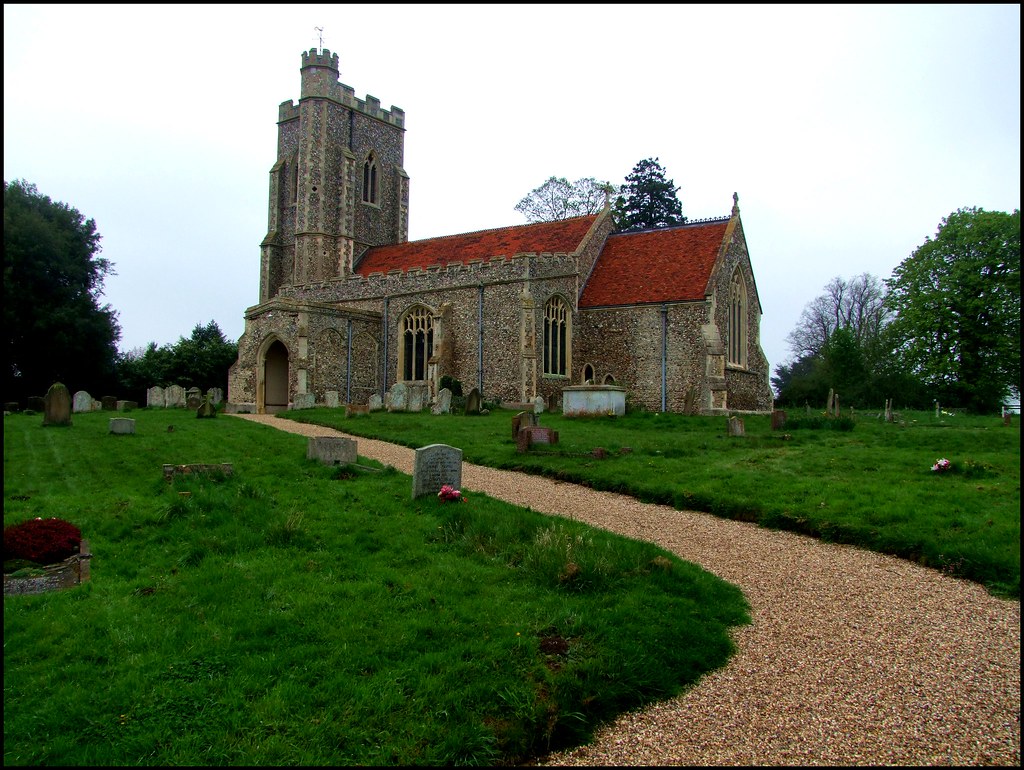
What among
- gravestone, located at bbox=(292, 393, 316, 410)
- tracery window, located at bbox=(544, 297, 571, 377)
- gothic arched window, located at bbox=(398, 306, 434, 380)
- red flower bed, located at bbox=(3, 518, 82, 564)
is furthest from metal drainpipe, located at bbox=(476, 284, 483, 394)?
red flower bed, located at bbox=(3, 518, 82, 564)

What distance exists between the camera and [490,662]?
502cm

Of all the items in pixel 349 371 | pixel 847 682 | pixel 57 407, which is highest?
pixel 349 371

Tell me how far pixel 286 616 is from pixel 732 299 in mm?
23920

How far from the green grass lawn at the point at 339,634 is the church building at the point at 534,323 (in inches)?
646

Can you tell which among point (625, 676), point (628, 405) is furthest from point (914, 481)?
point (628, 405)

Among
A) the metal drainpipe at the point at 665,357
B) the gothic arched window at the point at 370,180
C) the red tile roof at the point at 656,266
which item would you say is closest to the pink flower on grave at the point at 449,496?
the metal drainpipe at the point at 665,357

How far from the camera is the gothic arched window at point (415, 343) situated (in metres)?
28.2

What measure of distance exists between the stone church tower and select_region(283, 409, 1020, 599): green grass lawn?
56.4 ft

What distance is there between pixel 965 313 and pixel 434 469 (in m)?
27.0

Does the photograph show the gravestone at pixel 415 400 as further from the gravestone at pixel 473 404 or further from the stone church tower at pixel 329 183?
the stone church tower at pixel 329 183

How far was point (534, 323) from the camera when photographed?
25.3m

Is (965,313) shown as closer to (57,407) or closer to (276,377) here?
(276,377)

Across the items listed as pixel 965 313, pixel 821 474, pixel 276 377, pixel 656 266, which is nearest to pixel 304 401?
pixel 276 377

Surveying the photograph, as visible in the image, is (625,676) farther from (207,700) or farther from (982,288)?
(982,288)
